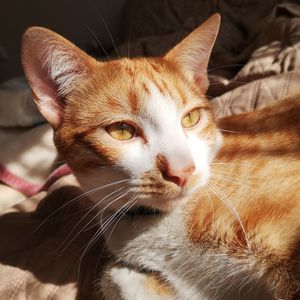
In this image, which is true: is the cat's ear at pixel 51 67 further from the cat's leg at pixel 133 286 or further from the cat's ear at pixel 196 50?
the cat's leg at pixel 133 286

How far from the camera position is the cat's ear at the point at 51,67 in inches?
33.0

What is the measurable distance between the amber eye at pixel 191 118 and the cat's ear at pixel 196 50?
0.48 ft

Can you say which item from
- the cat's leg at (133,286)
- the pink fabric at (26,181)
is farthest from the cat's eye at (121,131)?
the pink fabric at (26,181)

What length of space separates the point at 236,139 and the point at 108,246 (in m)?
0.46

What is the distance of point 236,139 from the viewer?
3.30 ft

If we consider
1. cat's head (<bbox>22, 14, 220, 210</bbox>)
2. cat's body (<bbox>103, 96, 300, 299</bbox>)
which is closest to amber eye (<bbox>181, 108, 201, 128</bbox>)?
cat's head (<bbox>22, 14, 220, 210</bbox>)

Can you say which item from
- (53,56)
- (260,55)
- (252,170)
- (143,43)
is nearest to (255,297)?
(252,170)

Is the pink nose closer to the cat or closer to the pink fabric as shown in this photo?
the cat

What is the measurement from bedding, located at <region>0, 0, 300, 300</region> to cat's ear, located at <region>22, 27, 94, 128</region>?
0.26 meters

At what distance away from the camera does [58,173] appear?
58.7 inches

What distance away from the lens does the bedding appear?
1068mm

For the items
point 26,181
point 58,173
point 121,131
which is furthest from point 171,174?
point 26,181

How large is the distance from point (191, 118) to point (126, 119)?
18 cm

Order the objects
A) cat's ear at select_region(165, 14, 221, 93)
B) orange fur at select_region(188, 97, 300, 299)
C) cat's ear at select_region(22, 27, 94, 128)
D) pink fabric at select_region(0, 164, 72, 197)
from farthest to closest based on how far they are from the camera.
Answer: pink fabric at select_region(0, 164, 72, 197)
cat's ear at select_region(165, 14, 221, 93)
cat's ear at select_region(22, 27, 94, 128)
orange fur at select_region(188, 97, 300, 299)
